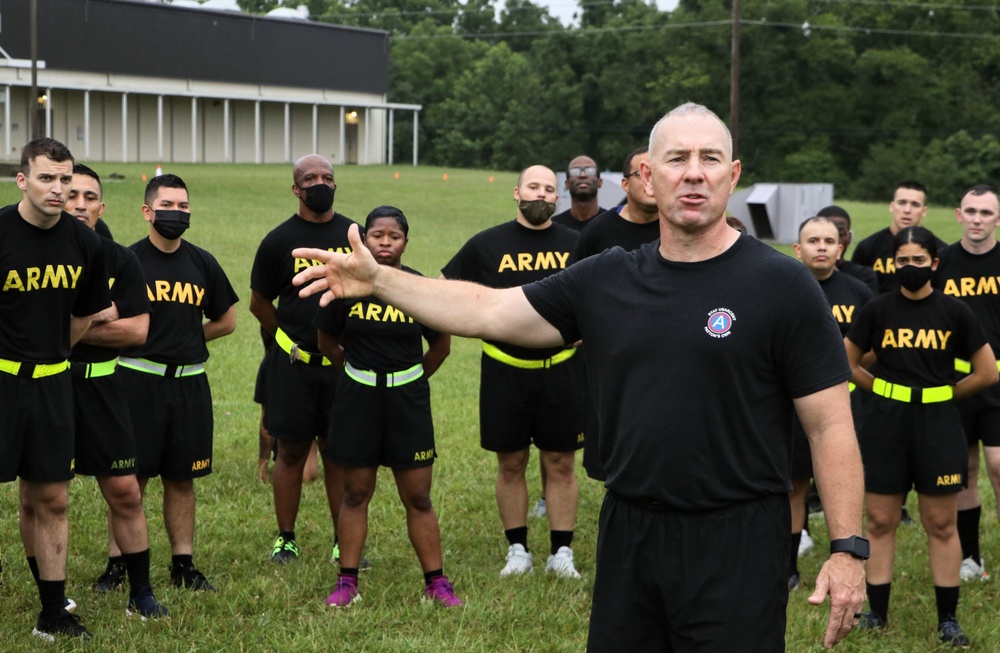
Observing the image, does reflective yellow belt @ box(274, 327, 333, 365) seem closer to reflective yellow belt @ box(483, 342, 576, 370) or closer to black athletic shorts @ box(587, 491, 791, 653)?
reflective yellow belt @ box(483, 342, 576, 370)

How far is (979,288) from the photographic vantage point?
783cm

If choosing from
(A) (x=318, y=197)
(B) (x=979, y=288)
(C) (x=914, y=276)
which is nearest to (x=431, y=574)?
(A) (x=318, y=197)

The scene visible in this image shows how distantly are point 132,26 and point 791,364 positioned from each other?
4906cm

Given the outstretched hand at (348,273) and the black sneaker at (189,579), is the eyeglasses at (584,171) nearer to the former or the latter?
the black sneaker at (189,579)

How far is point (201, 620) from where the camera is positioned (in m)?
6.41

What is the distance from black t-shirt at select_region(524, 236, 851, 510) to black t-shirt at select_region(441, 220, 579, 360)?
3920 mm

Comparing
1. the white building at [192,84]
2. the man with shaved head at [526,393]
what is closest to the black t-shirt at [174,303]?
the man with shaved head at [526,393]

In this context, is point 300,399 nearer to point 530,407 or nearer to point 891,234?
point 530,407

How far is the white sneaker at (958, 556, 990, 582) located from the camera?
8.00 m

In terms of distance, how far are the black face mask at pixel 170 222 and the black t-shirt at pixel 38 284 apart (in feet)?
2.94

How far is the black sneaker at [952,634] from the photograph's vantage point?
264 inches

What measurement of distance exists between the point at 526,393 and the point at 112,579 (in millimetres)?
2737

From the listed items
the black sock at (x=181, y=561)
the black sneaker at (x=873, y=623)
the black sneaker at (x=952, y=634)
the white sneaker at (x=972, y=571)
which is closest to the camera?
the black sneaker at (x=952, y=634)

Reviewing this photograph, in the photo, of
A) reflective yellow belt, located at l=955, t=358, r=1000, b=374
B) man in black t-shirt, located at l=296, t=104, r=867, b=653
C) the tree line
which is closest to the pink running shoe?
man in black t-shirt, located at l=296, t=104, r=867, b=653
